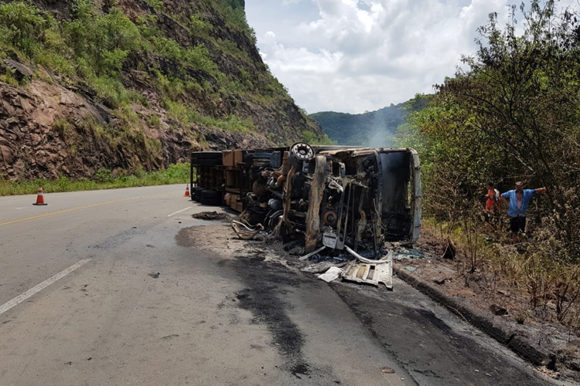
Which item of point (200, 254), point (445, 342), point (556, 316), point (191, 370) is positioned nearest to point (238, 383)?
point (191, 370)

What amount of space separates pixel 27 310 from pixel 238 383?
266 cm

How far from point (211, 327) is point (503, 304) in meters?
3.74

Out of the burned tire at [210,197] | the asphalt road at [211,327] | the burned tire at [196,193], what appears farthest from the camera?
the burned tire at [196,193]

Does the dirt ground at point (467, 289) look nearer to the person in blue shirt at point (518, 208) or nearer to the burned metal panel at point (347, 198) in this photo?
the burned metal panel at point (347, 198)

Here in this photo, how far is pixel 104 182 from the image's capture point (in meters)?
26.4

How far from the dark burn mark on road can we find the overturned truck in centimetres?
102

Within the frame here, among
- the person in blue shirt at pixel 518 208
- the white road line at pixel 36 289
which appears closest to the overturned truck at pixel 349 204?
the person in blue shirt at pixel 518 208

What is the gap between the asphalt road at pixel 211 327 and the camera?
340 centimetres

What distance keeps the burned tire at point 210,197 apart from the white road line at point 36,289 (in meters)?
9.77

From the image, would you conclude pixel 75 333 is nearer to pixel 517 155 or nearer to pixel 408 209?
pixel 408 209

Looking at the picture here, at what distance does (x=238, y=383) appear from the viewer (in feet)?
10.5

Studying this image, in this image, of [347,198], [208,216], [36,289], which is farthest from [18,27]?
[36,289]

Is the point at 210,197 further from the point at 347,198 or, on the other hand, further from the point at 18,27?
the point at 18,27

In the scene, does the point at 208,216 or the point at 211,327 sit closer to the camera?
the point at 211,327
